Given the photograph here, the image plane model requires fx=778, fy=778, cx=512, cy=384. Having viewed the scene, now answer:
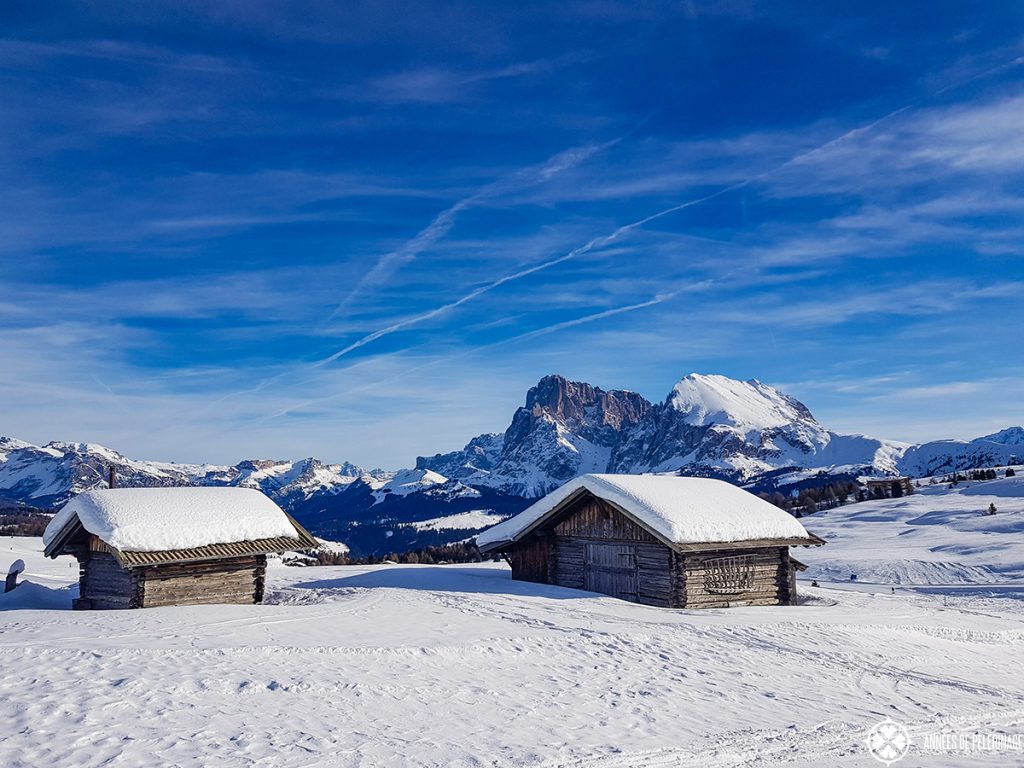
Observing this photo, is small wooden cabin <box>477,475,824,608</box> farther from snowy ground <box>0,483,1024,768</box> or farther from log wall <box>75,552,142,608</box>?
log wall <box>75,552,142,608</box>

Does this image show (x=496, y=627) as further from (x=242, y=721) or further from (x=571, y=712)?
(x=242, y=721)

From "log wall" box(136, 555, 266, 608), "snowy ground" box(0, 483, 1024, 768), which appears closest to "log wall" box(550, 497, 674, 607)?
"snowy ground" box(0, 483, 1024, 768)

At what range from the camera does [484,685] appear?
15.3 meters

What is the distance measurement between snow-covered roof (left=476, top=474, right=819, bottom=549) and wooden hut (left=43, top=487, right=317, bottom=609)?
958 cm

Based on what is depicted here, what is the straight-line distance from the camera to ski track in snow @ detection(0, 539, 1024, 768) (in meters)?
11.5

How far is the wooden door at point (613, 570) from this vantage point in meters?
29.1

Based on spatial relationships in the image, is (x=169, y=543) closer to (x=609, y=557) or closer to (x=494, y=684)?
(x=494, y=684)

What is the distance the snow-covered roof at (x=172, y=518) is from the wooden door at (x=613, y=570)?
11.4 metres

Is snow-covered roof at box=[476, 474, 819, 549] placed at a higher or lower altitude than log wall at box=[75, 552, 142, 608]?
higher

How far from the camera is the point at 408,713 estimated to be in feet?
43.8

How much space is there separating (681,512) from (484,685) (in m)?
14.6

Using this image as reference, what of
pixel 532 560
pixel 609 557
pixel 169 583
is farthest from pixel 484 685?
pixel 532 560

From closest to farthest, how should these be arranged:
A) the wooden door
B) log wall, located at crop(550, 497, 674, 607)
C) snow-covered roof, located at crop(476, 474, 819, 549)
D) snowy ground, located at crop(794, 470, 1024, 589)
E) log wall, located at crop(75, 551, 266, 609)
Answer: log wall, located at crop(75, 551, 266, 609) → snow-covered roof, located at crop(476, 474, 819, 549) → log wall, located at crop(550, 497, 674, 607) → the wooden door → snowy ground, located at crop(794, 470, 1024, 589)

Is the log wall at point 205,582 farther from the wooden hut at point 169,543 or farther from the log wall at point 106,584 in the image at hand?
the log wall at point 106,584
